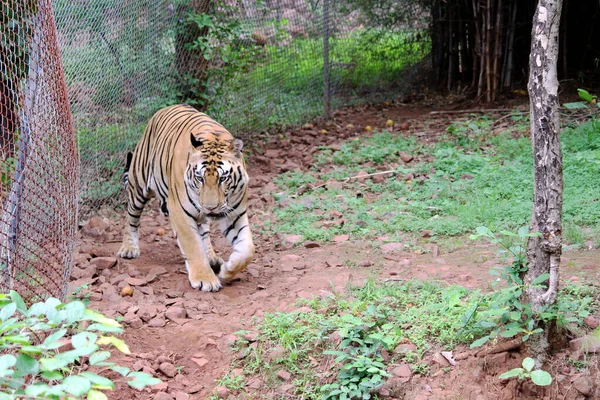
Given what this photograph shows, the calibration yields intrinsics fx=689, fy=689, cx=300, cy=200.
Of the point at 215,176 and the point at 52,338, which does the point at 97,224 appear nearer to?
the point at 215,176

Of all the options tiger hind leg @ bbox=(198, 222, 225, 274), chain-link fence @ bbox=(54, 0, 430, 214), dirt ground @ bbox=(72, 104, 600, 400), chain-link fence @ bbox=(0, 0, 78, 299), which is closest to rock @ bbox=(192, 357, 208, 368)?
dirt ground @ bbox=(72, 104, 600, 400)

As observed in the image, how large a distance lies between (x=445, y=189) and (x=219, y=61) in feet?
10.8

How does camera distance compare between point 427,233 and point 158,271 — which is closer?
point 158,271

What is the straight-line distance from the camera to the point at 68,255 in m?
4.01

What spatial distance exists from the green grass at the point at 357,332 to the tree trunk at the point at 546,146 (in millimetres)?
453

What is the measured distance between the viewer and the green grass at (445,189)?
582 cm

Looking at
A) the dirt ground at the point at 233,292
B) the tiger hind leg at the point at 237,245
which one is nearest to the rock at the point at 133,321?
the dirt ground at the point at 233,292

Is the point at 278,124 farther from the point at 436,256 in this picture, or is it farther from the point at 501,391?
the point at 501,391

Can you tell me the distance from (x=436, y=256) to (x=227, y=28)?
423 cm

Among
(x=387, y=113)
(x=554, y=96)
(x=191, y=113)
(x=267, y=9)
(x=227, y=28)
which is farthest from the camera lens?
(x=387, y=113)

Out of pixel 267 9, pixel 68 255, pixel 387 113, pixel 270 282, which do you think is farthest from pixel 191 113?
pixel 387 113

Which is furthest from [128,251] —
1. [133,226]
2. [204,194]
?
[204,194]

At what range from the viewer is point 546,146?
3.28 m

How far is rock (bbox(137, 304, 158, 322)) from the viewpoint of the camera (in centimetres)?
458
